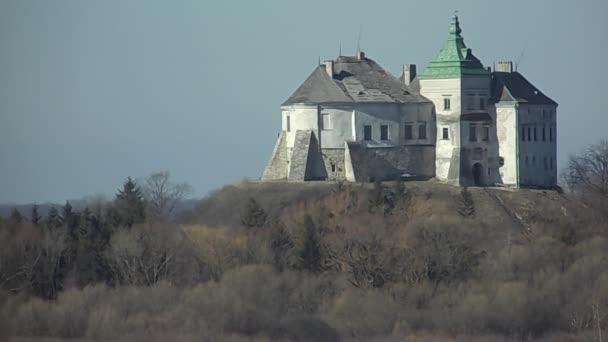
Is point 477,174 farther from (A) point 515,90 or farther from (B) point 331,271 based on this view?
(B) point 331,271

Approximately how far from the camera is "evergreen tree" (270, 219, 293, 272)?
248 feet

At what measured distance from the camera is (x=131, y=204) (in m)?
81.6

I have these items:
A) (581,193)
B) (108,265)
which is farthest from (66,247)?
(581,193)

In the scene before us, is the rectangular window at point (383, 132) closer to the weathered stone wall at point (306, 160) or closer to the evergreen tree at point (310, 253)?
the weathered stone wall at point (306, 160)

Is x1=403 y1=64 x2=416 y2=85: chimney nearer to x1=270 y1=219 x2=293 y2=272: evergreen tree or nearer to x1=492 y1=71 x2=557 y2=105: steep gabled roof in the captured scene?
x1=492 y1=71 x2=557 y2=105: steep gabled roof

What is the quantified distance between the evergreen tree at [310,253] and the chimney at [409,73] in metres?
12.9

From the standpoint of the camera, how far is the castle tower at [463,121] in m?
84.7

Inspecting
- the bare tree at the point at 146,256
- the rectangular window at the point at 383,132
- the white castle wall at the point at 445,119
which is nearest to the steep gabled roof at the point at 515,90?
the white castle wall at the point at 445,119

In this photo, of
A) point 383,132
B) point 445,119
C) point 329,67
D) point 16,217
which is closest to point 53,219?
point 16,217

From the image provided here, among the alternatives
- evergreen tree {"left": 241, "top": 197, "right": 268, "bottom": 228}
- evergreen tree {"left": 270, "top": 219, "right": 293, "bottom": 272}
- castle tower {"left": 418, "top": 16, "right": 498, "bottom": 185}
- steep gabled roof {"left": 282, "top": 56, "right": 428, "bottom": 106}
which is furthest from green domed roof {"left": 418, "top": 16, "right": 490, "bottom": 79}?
evergreen tree {"left": 270, "top": 219, "right": 293, "bottom": 272}

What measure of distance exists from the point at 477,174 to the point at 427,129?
2218 millimetres

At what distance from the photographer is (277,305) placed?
71.6 m

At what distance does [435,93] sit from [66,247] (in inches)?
659

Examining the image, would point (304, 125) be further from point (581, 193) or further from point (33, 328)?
point (33, 328)
